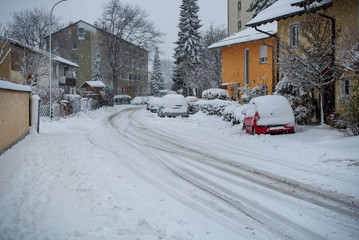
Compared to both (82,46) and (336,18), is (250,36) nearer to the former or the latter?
(336,18)

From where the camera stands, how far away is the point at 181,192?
5.50 m

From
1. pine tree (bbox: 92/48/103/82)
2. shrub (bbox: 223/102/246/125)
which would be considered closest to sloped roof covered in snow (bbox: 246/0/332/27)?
shrub (bbox: 223/102/246/125)

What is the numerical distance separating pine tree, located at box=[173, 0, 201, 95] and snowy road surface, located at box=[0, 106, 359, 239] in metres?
36.9

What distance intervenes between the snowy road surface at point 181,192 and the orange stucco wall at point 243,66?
13961mm

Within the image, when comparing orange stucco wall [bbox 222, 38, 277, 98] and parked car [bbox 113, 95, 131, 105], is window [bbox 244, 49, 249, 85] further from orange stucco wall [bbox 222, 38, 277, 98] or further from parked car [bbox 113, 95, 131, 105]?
parked car [bbox 113, 95, 131, 105]

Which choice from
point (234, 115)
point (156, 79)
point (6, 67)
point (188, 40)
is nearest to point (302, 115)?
point (234, 115)

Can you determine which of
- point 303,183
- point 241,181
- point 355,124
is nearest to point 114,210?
point 241,181

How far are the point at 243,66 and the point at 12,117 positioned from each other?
785 inches

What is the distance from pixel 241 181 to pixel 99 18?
4813 cm

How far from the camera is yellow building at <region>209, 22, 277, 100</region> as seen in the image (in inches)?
904

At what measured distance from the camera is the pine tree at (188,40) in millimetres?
45656

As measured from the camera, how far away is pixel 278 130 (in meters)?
11.8

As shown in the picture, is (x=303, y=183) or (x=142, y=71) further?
(x=142, y=71)

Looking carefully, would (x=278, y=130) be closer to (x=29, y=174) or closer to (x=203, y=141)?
(x=203, y=141)
